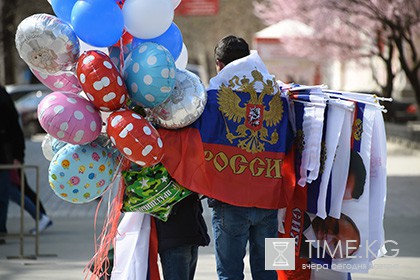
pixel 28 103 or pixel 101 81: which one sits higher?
pixel 101 81

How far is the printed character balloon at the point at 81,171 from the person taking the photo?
5156 millimetres

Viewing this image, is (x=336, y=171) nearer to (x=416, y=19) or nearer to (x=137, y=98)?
(x=137, y=98)

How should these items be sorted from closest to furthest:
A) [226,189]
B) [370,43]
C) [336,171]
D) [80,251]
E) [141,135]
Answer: [141,135] < [226,189] < [336,171] < [80,251] < [370,43]

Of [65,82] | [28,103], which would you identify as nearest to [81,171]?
[65,82]

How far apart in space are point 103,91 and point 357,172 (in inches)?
68.3

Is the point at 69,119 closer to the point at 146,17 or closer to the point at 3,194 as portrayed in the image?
the point at 146,17

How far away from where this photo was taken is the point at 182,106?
518cm

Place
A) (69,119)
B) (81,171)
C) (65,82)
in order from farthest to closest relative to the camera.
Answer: (65,82) < (81,171) < (69,119)

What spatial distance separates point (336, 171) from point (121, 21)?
1650 millimetres

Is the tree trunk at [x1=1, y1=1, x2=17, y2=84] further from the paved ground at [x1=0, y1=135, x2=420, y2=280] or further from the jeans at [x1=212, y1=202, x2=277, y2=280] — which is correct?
the jeans at [x1=212, y1=202, x2=277, y2=280]

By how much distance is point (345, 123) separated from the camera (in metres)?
5.78

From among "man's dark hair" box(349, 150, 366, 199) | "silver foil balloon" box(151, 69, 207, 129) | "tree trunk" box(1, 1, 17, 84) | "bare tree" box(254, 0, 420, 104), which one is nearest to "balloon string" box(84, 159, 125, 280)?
"silver foil balloon" box(151, 69, 207, 129)

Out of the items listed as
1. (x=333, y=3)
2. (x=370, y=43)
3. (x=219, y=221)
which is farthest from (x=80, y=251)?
(x=370, y=43)

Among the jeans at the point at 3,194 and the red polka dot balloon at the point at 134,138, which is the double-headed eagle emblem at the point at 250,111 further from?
the jeans at the point at 3,194
